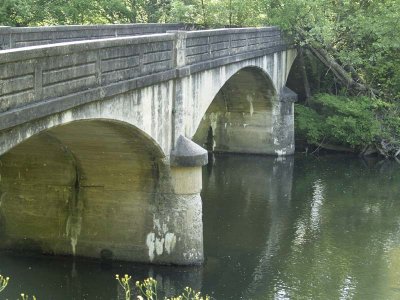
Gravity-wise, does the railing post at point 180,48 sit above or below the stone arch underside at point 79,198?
above

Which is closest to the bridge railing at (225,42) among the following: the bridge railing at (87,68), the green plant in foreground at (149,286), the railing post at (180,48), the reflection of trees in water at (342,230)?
the bridge railing at (87,68)

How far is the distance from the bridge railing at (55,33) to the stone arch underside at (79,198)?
2.58 metres

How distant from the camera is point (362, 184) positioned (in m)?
26.2

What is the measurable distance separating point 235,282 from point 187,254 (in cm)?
122

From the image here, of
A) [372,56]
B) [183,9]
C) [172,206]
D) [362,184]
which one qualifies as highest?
[183,9]

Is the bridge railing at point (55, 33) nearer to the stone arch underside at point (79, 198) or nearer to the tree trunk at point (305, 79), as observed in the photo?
the stone arch underside at point (79, 198)

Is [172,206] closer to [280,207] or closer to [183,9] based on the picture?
[280,207]

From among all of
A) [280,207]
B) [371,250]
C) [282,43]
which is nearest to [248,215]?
[280,207]

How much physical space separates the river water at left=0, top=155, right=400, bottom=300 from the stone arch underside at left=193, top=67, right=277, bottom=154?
11.6ft

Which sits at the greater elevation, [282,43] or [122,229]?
[282,43]

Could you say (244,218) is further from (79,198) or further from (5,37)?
(5,37)

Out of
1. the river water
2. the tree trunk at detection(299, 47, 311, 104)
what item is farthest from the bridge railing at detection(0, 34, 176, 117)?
the tree trunk at detection(299, 47, 311, 104)

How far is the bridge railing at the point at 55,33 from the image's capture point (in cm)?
1634

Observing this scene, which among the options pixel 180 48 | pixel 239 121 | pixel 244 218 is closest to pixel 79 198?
pixel 180 48
